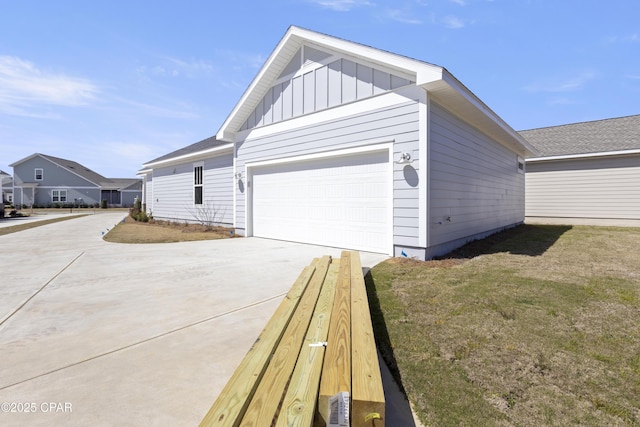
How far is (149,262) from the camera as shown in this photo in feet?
20.7

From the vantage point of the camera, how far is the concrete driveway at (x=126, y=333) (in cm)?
189

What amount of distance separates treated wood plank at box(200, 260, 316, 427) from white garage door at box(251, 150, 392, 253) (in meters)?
4.70

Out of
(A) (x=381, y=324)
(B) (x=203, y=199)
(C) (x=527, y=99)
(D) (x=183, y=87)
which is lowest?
(A) (x=381, y=324)

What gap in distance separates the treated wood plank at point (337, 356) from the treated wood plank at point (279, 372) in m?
0.21

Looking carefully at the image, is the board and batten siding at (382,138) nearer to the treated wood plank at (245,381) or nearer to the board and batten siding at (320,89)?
the board and batten siding at (320,89)

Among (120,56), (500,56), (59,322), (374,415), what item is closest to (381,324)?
(374,415)

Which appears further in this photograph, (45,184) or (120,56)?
(45,184)

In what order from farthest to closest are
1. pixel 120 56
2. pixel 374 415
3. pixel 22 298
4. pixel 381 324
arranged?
pixel 120 56, pixel 22 298, pixel 381 324, pixel 374 415

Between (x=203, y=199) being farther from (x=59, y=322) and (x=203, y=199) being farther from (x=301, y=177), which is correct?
(x=59, y=322)

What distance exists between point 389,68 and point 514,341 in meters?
5.92

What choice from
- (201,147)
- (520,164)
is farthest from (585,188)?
(201,147)

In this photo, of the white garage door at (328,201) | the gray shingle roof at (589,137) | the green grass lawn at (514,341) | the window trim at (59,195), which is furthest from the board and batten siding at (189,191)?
the window trim at (59,195)

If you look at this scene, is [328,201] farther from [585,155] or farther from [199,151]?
[585,155]

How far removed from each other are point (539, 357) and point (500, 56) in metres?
9.15
